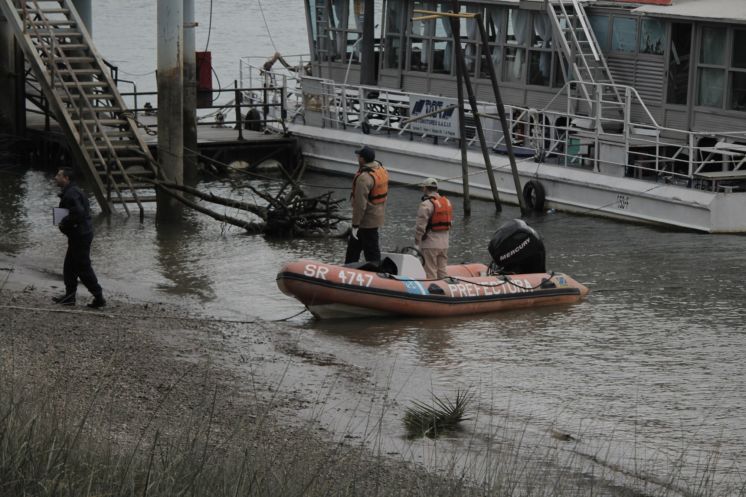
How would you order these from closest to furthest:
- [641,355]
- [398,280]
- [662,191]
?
[641,355]
[398,280]
[662,191]

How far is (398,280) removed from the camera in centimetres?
1383

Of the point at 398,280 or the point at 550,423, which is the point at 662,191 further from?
the point at 550,423

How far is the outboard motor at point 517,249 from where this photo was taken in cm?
1485

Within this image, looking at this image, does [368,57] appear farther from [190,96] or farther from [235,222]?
[235,222]

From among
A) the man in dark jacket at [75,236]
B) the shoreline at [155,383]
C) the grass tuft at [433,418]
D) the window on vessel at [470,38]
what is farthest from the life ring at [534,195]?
the grass tuft at [433,418]

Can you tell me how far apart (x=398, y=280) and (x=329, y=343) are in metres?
1.27

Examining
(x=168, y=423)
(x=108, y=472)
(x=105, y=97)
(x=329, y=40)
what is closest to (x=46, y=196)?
(x=105, y=97)

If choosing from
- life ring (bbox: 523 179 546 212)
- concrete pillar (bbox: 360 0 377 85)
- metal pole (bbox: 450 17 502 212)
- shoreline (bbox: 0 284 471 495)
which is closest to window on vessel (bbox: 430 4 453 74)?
concrete pillar (bbox: 360 0 377 85)

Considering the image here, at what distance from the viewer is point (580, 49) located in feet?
71.8

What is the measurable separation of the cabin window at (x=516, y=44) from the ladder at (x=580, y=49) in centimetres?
116

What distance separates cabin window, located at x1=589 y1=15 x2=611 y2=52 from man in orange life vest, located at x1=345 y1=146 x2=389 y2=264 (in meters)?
9.16

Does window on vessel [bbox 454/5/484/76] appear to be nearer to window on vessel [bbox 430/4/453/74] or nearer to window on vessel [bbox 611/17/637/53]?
window on vessel [bbox 430/4/453/74]

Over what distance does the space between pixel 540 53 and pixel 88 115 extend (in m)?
8.19

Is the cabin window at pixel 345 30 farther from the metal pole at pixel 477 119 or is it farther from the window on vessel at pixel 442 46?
the metal pole at pixel 477 119
